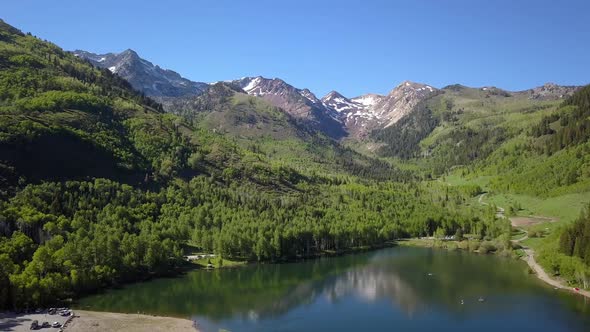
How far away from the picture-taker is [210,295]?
12456 cm

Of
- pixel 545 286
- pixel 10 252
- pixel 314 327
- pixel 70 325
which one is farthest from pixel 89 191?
pixel 545 286

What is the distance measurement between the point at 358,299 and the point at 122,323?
5974 cm

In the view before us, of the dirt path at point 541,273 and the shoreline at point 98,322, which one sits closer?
the shoreline at point 98,322

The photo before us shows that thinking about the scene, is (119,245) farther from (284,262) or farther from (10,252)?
(284,262)

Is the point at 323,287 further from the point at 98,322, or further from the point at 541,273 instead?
the point at 541,273

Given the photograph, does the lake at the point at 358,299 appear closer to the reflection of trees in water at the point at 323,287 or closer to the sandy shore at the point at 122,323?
the reflection of trees in water at the point at 323,287

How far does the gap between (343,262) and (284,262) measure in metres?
21.8

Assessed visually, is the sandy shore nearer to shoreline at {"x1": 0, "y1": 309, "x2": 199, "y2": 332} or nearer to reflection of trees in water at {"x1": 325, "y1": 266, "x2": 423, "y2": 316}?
shoreline at {"x1": 0, "y1": 309, "x2": 199, "y2": 332}

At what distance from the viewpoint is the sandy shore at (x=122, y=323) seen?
93.2 meters

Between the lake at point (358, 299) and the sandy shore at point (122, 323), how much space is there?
4.39 meters

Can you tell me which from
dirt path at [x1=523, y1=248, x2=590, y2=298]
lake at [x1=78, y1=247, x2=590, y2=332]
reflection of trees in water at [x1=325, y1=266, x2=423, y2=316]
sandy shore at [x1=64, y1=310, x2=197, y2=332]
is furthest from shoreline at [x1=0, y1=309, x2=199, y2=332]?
dirt path at [x1=523, y1=248, x2=590, y2=298]

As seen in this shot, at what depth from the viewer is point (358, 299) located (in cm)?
12788

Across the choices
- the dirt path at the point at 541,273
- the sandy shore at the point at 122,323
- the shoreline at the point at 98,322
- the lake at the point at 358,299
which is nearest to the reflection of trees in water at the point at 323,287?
the lake at the point at 358,299

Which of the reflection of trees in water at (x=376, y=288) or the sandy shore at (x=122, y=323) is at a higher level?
the reflection of trees in water at (x=376, y=288)
